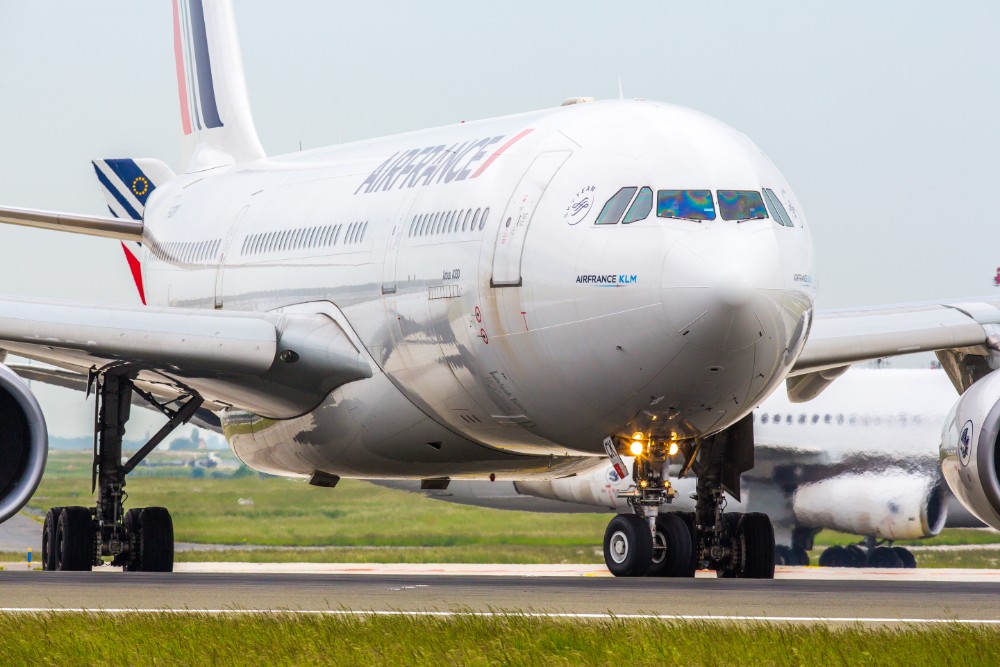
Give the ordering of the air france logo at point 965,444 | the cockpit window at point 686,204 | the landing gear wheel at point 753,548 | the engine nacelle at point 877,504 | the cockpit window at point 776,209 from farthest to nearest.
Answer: the engine nacelle at point 877,504, the landing gear wheel at point 753,548, the air france logo at point 965,444, the cockpit window at point 776,209, the cockpit window at point 686,204

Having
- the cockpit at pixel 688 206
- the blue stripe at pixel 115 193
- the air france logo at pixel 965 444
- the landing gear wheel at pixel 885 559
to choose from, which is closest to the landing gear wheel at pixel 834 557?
the landing gear wheel at pixel 885 559

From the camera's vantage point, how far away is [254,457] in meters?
19.2

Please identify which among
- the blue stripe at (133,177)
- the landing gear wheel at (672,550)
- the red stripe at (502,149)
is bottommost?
the landing gear wheel at (672,550)

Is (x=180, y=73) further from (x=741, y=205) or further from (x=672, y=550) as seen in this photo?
(x=741, y=205)

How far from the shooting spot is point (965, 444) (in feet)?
49.5

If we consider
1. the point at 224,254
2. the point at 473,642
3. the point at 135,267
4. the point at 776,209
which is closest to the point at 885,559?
the point at 135,267

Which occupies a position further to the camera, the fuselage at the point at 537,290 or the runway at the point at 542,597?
the fuselage at the point at 537,290

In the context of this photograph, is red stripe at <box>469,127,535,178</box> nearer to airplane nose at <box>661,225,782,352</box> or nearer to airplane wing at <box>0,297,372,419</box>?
airplane wing at <box>0,297,372,419</box>

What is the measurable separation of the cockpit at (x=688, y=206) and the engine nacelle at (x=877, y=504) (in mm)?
17904

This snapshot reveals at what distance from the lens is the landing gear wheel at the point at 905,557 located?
33.9 m

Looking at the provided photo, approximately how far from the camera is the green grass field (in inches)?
1398

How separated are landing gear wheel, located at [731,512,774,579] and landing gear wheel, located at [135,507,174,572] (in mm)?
5414

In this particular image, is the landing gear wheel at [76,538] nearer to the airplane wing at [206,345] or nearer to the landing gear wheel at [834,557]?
the airplane wing at [206,345]

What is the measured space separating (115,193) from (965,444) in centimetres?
1459
